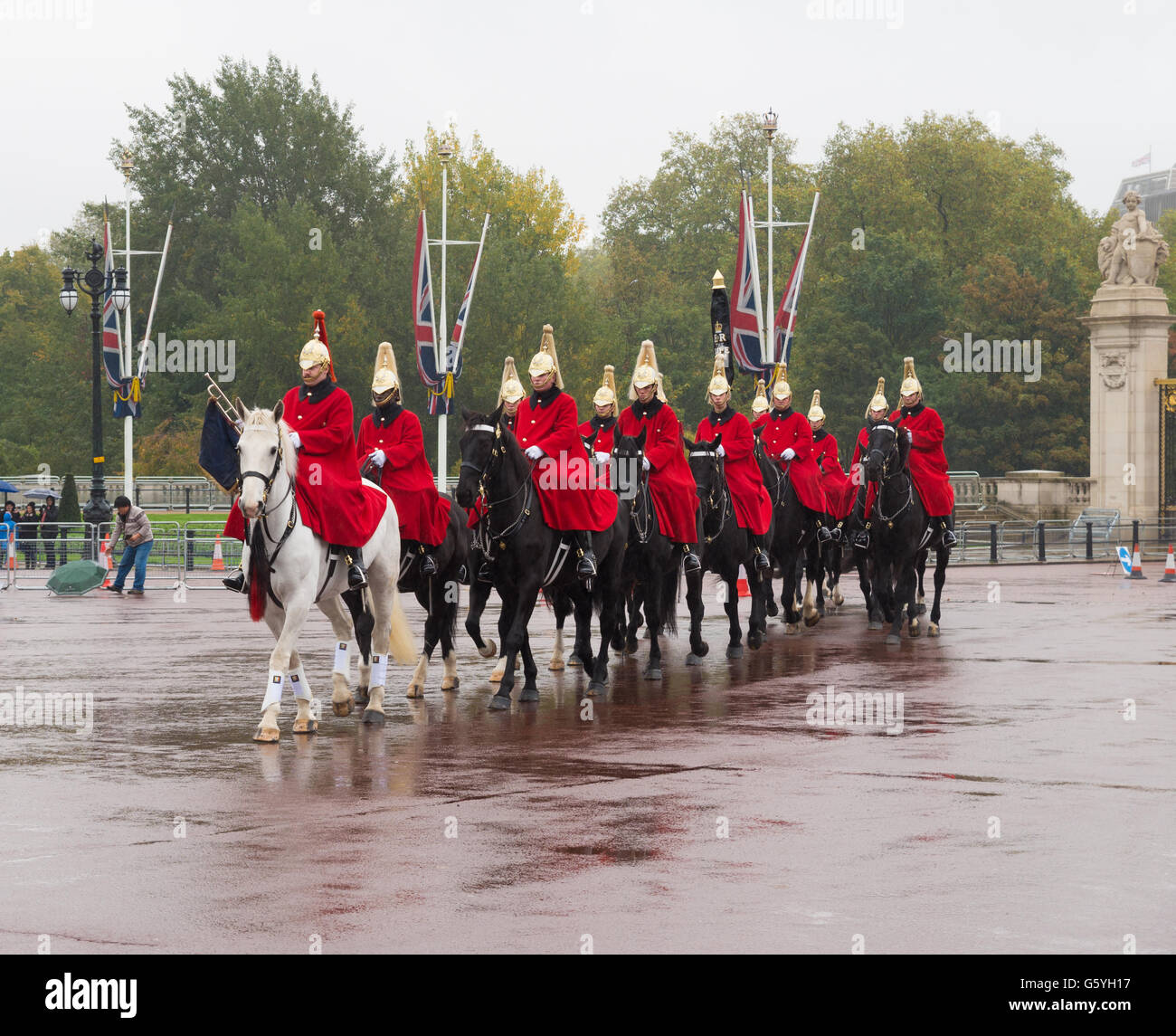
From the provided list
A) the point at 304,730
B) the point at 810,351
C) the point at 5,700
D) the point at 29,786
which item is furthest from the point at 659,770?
the point at 810,351

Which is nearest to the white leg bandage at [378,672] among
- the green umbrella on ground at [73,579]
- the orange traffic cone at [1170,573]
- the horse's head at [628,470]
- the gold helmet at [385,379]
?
the gold helmet at [385,379]

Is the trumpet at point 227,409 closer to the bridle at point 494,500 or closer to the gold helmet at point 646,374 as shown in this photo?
the bridle at point 494,500

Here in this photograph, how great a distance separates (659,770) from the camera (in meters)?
10.6

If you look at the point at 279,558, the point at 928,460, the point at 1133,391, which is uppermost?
the point at 1133,391

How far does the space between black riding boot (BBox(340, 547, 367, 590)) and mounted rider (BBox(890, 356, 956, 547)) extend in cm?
875

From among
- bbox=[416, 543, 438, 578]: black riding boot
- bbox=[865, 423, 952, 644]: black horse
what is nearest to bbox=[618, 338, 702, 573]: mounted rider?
bbox=[416, 543, 438, 578]: black riding boot

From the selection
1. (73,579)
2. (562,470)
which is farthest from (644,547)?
(73,579)

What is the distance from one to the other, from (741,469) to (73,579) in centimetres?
1550

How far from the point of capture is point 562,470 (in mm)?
14250

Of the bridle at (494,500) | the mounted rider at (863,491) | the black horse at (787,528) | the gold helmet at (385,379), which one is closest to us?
the bridle at (494,500)

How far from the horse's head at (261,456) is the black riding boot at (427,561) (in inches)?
101

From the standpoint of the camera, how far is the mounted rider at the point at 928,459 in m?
19.9

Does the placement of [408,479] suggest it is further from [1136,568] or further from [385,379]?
[1136,568]

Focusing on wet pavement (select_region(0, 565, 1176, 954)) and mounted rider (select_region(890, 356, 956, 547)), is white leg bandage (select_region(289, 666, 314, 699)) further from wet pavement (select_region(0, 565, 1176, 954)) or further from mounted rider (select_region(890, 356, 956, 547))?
mounted rider (select_region(890, 356, 956, 547))
